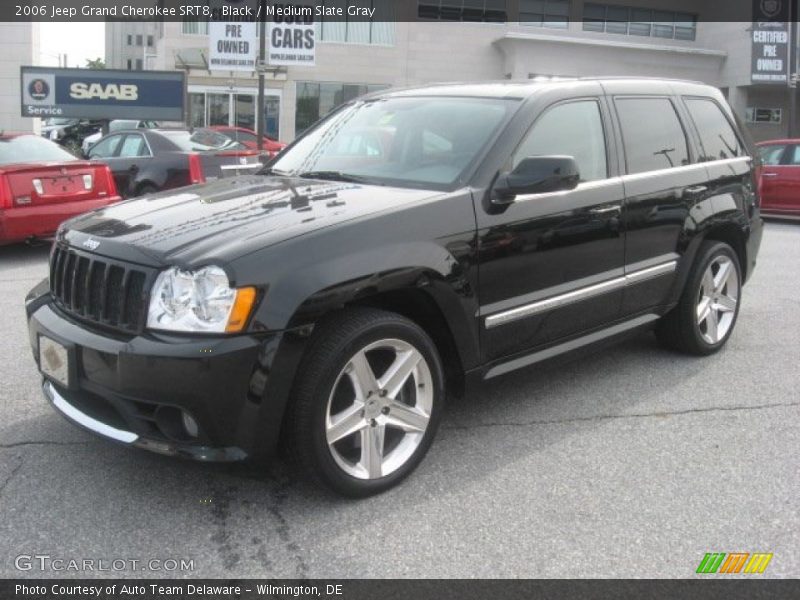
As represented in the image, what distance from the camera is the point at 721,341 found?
5.39 m

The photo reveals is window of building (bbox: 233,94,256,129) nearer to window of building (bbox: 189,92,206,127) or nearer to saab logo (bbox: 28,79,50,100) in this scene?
window of building (bbox: 189,92,206,127)

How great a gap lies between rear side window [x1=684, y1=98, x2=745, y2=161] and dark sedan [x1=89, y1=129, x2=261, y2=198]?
7.02 meters

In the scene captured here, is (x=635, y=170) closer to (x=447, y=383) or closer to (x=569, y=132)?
(x=569, y=132)

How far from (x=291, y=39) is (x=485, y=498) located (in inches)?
500

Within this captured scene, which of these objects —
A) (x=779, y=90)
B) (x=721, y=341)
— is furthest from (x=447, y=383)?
(x=779, y=90)

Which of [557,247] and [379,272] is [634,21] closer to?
[557,247]

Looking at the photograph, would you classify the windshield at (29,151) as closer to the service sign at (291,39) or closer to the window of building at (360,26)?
the service sign at (291,39)

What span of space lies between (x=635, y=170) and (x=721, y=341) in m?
1.57

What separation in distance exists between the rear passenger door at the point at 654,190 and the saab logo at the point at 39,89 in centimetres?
1616

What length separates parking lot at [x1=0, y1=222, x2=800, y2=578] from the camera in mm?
2887

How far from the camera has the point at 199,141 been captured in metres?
11.8

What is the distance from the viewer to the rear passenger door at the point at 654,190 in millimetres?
4480

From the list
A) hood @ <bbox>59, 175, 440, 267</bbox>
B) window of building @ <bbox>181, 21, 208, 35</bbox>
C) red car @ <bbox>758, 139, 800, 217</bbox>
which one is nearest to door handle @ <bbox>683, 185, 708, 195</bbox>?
hood @ <bbox>59, 175, 440, 267</bbox>

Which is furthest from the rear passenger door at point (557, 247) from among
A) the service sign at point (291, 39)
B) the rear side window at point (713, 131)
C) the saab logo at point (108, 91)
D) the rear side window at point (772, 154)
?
the saab logo at point (108, 91)
